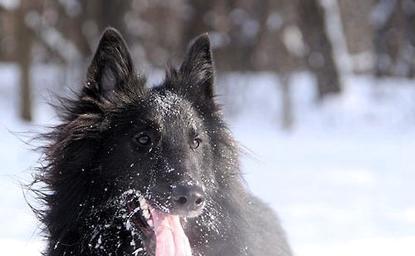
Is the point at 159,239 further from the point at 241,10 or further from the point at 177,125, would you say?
the point at 241,10

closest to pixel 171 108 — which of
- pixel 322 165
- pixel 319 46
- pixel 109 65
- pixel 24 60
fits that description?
pixel 109 65

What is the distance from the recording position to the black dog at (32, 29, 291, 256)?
4707 mm

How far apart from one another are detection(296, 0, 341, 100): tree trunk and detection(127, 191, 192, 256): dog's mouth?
17675 mm

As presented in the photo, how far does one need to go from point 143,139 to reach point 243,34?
20234 mm

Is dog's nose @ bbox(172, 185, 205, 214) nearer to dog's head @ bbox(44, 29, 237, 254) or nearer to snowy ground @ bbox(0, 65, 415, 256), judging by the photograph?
dog's head @ bbox(44, 29, 237, 254)

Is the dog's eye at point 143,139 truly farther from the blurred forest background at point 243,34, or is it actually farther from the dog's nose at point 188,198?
the blurred forest background at point 243,34

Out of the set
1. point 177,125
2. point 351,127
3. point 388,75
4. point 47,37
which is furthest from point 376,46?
point 177,125

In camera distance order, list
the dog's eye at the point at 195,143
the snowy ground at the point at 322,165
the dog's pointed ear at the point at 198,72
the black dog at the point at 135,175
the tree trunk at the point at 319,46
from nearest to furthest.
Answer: the black dog at the point at 135,175 → the dog's eye at the point at 195,143 → the dog's pointed ear at the point at 198,72 → the snowy ground at the point at 322,165 → the tree trunk at the point at 319,46

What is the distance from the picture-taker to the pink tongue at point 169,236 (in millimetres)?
4602

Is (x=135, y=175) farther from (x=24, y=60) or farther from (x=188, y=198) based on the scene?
(x=24, y=60)

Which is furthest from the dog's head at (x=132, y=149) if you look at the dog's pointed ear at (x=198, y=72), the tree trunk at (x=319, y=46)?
the tree trunk at (x=319, y=46)

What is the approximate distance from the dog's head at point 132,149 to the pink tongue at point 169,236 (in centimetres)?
1

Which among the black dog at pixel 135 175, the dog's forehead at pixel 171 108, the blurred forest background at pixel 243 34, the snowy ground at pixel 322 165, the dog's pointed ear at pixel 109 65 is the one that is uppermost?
the blurred forest background at pixel 243 34

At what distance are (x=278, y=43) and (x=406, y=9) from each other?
5365 mm
